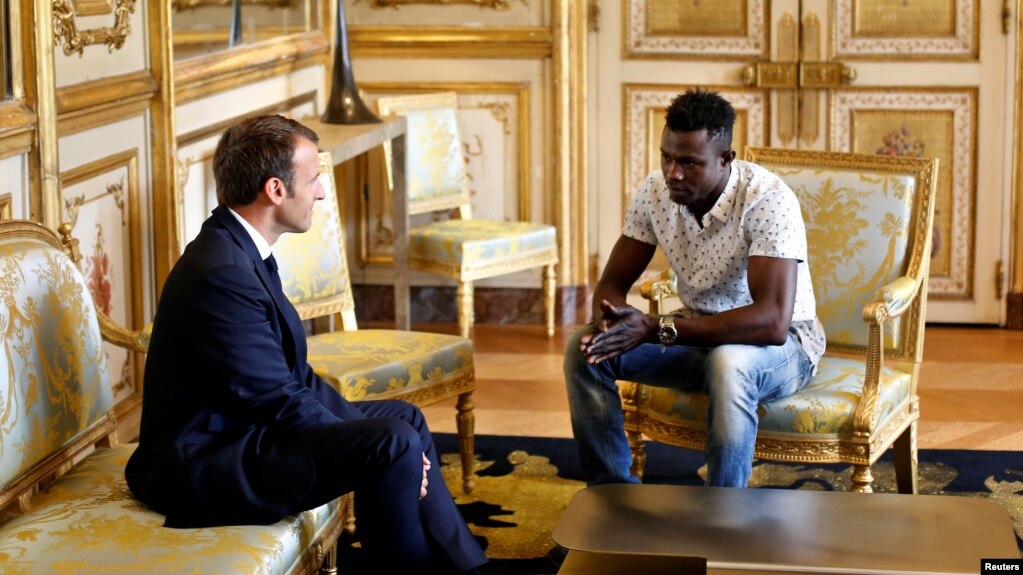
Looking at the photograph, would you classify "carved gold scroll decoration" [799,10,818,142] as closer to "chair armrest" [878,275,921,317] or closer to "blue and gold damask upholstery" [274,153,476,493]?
"chair armrest" [878,275,921,317]

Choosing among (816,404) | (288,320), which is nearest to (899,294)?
(816,404)

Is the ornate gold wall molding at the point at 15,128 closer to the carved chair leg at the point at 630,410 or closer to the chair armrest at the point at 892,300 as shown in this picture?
the carved chair leg at the point at 630,410

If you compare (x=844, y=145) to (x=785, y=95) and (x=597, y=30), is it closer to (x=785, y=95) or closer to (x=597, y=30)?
(x=785, y=95)

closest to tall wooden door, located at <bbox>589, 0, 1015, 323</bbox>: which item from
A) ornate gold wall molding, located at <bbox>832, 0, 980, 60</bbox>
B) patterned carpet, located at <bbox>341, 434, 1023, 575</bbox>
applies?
ornate gold wall molding, located at <bbox>832, 0, 980, 60</bbox>

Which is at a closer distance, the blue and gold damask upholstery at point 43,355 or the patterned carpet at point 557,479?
the blue and gold damask upholstery at point 43,355

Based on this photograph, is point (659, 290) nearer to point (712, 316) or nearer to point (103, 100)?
point (712, 316)

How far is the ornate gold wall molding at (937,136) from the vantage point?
5.64m

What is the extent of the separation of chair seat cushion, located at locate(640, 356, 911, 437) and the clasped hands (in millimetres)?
226

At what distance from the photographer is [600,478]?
128 inches

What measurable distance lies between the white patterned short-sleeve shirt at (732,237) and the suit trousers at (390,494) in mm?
948

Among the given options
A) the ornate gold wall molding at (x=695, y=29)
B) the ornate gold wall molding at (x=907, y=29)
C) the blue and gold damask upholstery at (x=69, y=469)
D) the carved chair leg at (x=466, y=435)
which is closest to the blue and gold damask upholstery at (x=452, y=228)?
the ornate gold wall molding at (x=695, y=29)

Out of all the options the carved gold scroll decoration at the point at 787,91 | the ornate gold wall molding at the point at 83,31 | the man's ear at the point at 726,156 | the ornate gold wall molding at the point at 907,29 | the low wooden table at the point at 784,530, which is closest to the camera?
the low wooden table at the point at 784,530

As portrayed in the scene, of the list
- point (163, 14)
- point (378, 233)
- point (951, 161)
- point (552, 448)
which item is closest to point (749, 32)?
point (951, 161)

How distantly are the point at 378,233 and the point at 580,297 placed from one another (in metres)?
0.92
